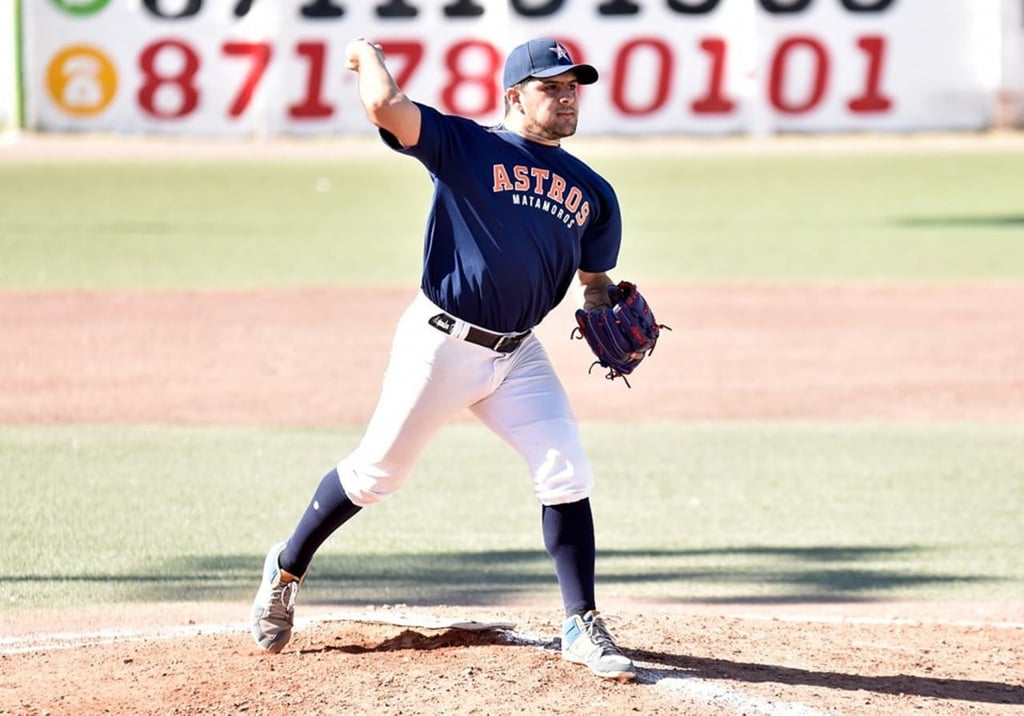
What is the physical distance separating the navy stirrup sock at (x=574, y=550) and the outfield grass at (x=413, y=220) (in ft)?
39.2

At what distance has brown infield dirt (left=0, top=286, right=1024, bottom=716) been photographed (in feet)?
17.0

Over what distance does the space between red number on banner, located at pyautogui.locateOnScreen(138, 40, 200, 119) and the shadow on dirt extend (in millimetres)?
28700

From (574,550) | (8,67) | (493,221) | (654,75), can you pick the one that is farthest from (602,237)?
(8,67)

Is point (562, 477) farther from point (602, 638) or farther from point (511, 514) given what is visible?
point (511, 514)

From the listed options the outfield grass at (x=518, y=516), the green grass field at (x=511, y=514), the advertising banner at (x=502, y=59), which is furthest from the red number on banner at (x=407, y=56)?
the outfield grass at (x=518, y=516)

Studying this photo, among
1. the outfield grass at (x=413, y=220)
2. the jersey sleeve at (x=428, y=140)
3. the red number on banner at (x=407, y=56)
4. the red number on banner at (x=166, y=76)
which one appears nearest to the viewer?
the jersey sleeve at (x=428, y=140)

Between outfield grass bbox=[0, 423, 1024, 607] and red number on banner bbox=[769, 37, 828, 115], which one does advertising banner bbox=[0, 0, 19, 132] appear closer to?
red number on banner bbox=[769, 37, 828, 115]

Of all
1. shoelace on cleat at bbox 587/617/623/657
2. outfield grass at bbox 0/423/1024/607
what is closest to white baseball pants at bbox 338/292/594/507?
shoelace on cleat at bbox 587/617/623/657

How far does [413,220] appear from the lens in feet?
75.6

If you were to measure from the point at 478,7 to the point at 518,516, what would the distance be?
25.4m

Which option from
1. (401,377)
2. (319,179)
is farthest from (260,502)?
(319,179)

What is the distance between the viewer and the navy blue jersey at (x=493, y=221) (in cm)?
524

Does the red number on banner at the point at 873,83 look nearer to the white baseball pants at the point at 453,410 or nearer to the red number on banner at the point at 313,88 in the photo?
the red number on banner at the point at 313,88

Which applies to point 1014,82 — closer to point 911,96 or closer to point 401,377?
point 911,96
